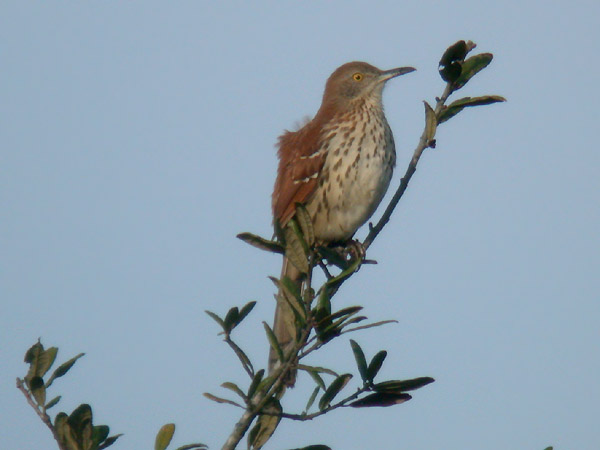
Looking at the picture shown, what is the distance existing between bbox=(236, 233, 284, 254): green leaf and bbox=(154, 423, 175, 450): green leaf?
593 mm

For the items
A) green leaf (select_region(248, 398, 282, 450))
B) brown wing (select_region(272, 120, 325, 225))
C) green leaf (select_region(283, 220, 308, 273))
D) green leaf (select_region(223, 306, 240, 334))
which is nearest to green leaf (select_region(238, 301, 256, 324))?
green leaf (select_region(223, 306, 240, 334))

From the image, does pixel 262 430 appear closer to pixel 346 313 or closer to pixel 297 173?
pixel 346 313

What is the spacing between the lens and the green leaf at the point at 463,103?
2738 millimetres

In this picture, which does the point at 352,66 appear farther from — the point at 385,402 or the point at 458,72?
the point at 385,402

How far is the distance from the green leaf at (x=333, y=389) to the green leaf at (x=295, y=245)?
34 centimetres

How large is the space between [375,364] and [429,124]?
29.7 inches

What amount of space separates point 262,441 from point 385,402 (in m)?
0.35

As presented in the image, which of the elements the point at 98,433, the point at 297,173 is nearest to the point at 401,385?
the point at 98,433

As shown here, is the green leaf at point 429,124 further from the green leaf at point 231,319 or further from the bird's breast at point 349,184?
the bird's breast at point 349,184

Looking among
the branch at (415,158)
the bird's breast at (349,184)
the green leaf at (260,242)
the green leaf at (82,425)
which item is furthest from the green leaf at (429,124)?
the bird's breast at (349,184)

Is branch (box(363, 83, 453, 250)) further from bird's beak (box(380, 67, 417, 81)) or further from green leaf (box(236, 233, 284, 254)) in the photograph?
bird's beak (box(380, 67, 417, 81))

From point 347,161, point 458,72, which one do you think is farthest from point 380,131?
point 458,72

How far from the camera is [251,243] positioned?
8.75ft

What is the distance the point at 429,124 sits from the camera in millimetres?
2721
